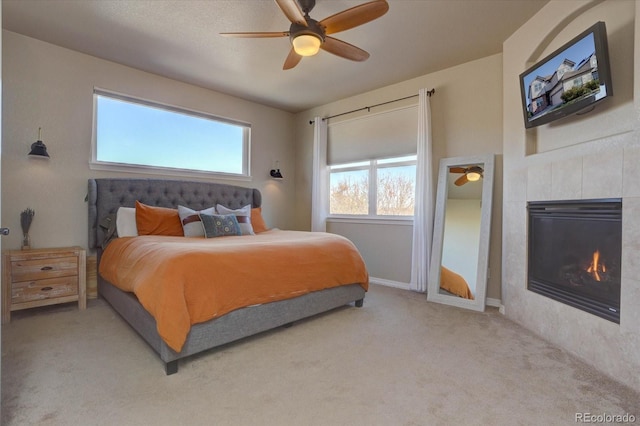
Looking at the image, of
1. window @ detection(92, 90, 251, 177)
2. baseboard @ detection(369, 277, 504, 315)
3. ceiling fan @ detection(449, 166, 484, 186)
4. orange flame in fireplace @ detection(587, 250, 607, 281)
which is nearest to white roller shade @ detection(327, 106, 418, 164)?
ceiling fan @ detection(449, 166, 484, 186)

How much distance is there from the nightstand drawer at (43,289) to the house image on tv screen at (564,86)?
173 inches

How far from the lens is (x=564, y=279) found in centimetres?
245

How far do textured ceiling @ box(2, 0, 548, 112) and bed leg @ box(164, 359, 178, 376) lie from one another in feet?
8.71

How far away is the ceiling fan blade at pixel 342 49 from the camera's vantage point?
2.52 meters

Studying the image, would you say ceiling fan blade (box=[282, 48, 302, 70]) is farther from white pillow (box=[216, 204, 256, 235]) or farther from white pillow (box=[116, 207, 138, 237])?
white pillow (box=[116, 207, 138, 237])

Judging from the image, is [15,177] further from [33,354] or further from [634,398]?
[634,398]

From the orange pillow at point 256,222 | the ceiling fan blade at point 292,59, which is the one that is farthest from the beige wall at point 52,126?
the ceiling fan blade at point 292,59

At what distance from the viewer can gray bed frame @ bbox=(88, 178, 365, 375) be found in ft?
6.93

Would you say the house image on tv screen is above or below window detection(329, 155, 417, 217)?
above

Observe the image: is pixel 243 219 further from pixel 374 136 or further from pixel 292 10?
pixel 292 10

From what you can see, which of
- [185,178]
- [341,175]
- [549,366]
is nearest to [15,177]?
[185,178]

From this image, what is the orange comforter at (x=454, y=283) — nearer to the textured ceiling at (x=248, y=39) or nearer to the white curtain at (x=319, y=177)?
the white curtain at (x=319, y=177)

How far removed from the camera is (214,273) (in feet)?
7.04

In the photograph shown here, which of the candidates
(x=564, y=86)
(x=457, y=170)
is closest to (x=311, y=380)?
(x=564, y=86)
